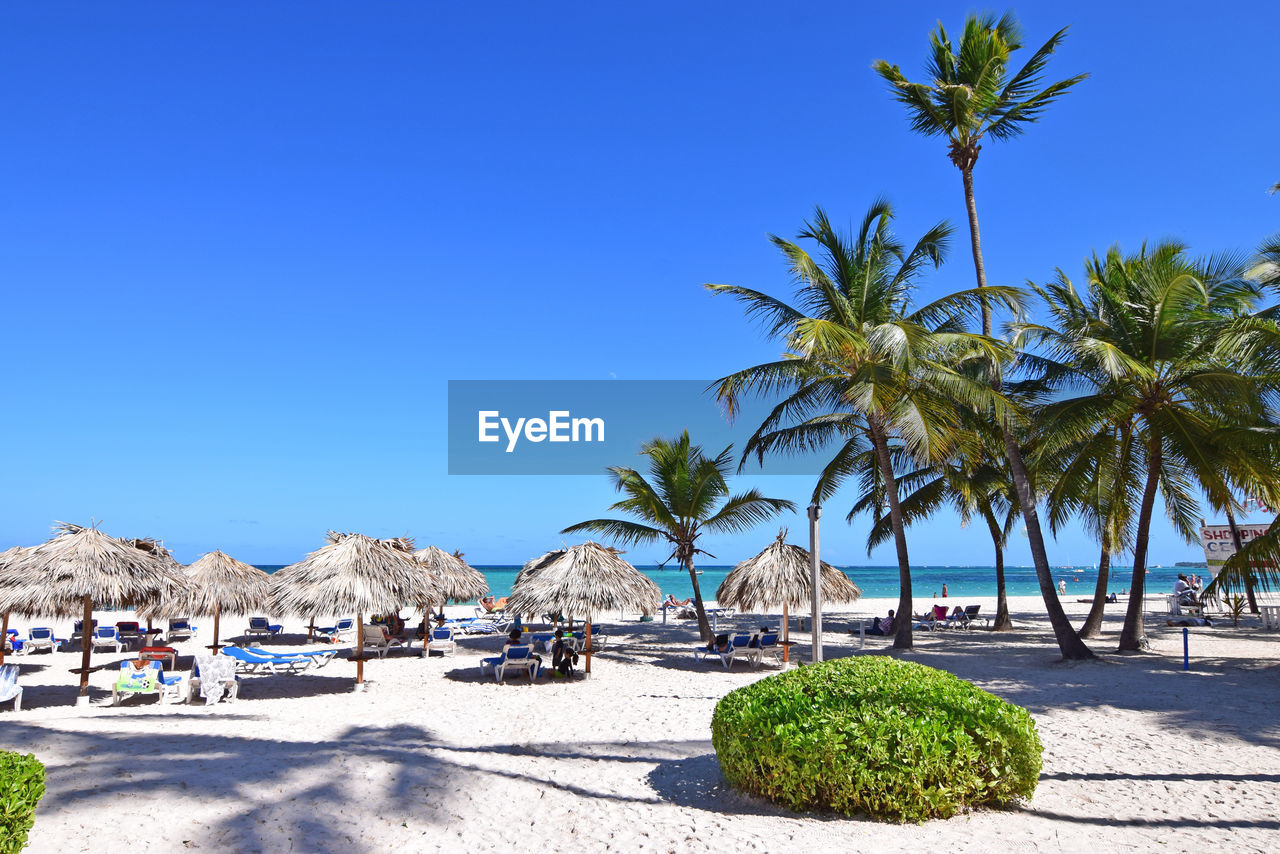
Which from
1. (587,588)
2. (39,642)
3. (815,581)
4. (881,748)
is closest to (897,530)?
(587,588)

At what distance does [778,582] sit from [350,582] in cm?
839

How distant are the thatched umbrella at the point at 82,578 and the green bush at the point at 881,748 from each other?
10.5m

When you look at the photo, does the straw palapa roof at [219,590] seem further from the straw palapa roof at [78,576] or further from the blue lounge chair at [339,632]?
the straw palapa roof at [78,576]

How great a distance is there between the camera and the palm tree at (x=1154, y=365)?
12453mm

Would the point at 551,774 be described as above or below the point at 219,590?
below

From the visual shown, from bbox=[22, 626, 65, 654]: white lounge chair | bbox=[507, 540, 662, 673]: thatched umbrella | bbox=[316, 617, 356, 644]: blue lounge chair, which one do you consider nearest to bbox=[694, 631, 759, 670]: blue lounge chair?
bbox=[507, 540, 662, 673]: thatched umbrella

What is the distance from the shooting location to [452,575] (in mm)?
18641

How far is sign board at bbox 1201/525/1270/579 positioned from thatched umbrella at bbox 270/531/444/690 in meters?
21.0

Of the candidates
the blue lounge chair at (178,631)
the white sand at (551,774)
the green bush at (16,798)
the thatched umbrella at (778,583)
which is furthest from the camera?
the blue lounge chair at (178,631)

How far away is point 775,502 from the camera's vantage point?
17.7m

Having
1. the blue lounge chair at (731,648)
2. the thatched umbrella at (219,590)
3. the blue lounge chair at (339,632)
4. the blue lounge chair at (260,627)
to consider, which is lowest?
the blue lounge chair at (339,632)

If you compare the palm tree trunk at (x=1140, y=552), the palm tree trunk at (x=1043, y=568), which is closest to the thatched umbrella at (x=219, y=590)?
the palm tree trunk at (x=1043, y=568)

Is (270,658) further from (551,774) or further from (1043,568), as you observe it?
(1043,568)

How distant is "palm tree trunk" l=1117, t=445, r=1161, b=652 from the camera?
1410 cm
